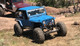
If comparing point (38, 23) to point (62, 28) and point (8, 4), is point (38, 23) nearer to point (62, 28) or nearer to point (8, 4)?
point (62, 28)

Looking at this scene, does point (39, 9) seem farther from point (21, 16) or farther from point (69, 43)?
point (69, 43)

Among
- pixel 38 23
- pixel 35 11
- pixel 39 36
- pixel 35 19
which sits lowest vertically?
pixel 39 36

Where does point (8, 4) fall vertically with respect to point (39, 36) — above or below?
above

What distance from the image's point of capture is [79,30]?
9.15m

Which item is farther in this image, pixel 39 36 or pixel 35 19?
pixel 35 19

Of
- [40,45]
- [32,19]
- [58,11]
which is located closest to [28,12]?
[32,19]

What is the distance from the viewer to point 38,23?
26.0 ft

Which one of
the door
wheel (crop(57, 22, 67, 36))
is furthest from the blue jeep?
the door

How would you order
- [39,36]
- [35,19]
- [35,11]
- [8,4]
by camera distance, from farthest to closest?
[8,4] < [35,11] < [35,19] < [39,36]

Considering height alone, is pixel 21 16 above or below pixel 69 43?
above

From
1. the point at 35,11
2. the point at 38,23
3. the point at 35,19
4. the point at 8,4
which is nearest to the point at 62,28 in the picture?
the point at 38,23

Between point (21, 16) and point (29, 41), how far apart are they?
1.70 m

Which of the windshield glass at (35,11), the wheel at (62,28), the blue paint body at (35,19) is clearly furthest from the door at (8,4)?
the wheel at (62,28)

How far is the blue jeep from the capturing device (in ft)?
24.2
